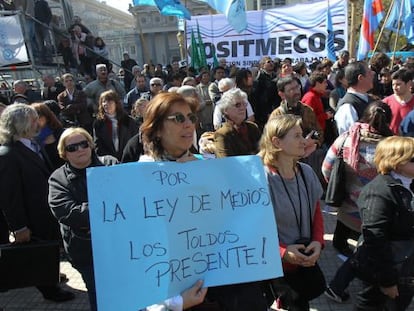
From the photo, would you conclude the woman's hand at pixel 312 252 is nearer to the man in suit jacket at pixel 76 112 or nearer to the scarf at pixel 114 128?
the scarf at pixel 114 128

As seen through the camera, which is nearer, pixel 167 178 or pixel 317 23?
pixel 167 178

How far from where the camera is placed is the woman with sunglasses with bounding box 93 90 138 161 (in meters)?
4.43

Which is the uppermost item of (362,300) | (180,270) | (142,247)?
(142,247)

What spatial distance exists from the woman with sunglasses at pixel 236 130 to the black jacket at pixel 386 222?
1.20m

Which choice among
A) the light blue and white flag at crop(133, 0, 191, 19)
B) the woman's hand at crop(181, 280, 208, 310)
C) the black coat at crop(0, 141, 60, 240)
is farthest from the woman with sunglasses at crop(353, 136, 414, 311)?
the light blue and white flag at crop(133, 0, 191, 19)

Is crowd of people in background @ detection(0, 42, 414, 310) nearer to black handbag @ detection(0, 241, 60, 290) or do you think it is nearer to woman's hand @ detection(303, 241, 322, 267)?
woman's hand @ detection(303, 241, 322, 267)

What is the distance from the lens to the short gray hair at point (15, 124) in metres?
3.11

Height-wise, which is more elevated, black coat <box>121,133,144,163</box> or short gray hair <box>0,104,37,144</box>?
short gray hair <box>0,104,37,144</box>

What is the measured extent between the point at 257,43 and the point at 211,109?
6.25 meters

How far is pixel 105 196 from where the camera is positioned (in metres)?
1.58

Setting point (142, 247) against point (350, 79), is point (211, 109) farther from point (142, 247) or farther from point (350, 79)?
point (142, 247)

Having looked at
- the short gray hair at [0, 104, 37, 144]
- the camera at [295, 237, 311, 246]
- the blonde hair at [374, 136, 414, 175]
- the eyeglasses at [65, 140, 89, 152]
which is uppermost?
the short gray hair at [0, 104, 37, 144]

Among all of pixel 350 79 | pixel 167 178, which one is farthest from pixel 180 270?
pixel 350 79

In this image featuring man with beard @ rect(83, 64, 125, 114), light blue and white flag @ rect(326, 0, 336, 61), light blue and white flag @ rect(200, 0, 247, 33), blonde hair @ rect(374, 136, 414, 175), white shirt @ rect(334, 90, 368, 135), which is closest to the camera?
blonde hair @ rect(374, 136, 414, 175)
